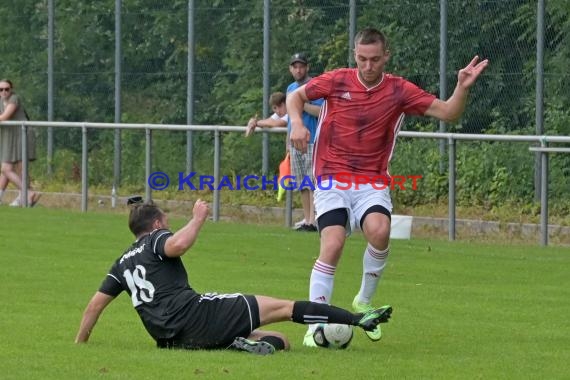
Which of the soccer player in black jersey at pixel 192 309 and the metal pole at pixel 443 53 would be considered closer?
the soccer player in black jersey at pixel 192 309

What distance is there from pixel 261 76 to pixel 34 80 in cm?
504

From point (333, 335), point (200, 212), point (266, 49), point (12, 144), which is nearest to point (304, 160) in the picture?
point (266, 49)

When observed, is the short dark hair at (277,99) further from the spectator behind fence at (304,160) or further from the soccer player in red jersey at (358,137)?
the soccer player in red jersey at (358,137)

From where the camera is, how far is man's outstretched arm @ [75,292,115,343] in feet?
31.4

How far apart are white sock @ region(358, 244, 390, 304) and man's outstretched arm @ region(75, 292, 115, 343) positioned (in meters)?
1.86

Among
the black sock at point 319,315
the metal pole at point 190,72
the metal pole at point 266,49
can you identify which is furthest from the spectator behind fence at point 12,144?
the black sock at point 319,315

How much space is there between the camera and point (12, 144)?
23422 mm

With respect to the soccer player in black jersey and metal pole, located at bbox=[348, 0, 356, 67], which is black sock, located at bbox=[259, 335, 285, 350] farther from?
metal pole, located at bbox=[348, 0, 356, 67]

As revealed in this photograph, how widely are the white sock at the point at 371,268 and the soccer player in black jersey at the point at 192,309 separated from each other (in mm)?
1043

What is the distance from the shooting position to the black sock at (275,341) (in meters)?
9.56

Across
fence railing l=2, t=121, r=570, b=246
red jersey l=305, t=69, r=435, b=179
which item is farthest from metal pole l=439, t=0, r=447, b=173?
red jersey l=305, t=69, r=435, b=179

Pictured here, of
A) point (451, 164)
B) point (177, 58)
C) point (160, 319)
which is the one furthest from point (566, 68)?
point (160, 319)

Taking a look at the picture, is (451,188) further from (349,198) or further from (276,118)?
(349,198)

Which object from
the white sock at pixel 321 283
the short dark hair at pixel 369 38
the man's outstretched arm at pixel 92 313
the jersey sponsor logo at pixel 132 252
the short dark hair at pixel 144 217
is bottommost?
the man's outstretched arm at pixel 92 313
